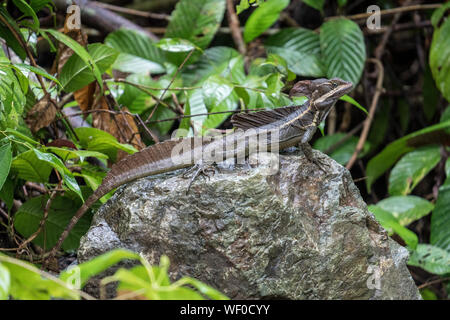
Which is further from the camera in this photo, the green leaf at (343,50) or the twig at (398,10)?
the twig at (398,10)

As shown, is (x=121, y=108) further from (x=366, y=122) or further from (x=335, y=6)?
(x=335, y=6)

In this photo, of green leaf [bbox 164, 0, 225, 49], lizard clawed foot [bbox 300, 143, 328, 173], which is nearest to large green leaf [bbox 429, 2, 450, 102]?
green leaf [bbox 164, 0, 225, 49]

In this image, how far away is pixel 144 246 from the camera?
2568 millimetres

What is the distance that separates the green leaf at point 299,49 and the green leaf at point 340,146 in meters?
0.87

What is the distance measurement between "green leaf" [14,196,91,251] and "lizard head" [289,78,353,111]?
153 centimetres

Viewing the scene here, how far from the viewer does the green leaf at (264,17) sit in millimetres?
4879

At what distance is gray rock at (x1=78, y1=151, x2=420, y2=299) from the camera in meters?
2.44

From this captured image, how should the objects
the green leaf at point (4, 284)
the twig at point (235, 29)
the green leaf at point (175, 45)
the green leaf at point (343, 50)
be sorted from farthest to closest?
1. the twig at point (235, 29)
2. the green leaf at point (343, 50)
3. the green leaf at point (175, 45)
4. the green leaf at point (4, 284)

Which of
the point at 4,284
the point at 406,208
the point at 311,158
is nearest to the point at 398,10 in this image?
the point at 406,208

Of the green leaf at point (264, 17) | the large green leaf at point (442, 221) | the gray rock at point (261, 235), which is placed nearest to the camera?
the gray rock at point (261, 235)

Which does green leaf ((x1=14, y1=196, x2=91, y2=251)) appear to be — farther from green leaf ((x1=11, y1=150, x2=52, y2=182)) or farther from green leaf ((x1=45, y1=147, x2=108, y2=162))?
green leaf ((x1=45, y1=147, x2=108, y2=162))

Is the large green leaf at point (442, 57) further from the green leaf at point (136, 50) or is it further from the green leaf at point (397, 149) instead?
the green leaf at point (136, 50)

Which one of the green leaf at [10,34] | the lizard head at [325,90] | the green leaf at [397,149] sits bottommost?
the lizard head at [325,90]

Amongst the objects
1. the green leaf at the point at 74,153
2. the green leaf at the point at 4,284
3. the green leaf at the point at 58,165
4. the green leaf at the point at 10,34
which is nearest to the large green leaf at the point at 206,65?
the green leaf at the point at 10,34
